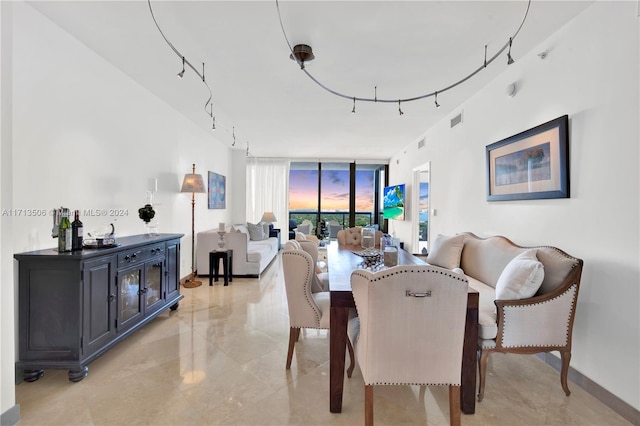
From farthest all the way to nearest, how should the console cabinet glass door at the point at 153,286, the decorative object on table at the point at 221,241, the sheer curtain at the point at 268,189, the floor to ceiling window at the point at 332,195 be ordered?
the floor to ceiling window at the point at 332,195 < the sheer curtain at the point at 268,189 < the decorative object on table at the point at 221,241 < the console cabinet glass door at the point at 153,286

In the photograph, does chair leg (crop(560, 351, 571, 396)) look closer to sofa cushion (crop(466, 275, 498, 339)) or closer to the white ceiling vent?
sofa cushion (crop(466, 275, 498, 339))

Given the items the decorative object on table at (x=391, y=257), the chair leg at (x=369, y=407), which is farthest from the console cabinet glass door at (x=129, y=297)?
the decorative object on table at (x=391, y=257)

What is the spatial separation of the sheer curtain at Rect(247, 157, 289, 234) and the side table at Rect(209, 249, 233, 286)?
10.7ft

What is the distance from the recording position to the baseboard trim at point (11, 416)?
1648mm

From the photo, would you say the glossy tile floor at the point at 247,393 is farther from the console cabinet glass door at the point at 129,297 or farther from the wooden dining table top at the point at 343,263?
the wooden dining table top at the point at 343,263

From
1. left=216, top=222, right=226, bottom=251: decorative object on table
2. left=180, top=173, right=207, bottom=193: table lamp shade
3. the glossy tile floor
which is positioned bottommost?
the glossy tile floor

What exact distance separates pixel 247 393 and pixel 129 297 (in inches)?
60.1

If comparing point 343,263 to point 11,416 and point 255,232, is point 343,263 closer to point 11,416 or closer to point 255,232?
point 11,416

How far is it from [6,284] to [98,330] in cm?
80

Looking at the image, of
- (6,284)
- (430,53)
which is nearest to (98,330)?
(6,284)

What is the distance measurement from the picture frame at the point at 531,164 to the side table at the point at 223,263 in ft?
13.0

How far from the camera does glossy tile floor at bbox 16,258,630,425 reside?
1.80m

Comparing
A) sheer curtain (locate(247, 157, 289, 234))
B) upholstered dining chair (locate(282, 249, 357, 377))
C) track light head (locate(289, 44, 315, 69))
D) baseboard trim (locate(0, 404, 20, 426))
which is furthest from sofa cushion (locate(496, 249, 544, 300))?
sheer curtain (locate(247, 157, 289, 234))

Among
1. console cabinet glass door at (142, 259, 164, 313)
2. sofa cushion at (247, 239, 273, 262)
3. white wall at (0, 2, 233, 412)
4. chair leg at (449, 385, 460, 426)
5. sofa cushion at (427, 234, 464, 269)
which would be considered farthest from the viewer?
sofa cushion at (247, 239, 273, 262)
